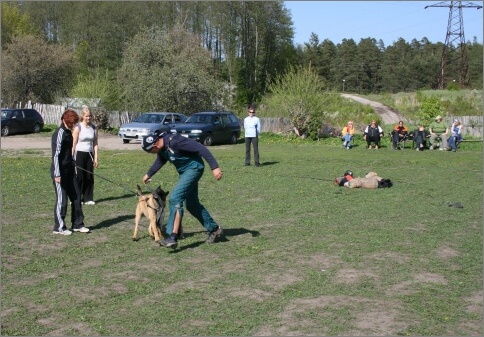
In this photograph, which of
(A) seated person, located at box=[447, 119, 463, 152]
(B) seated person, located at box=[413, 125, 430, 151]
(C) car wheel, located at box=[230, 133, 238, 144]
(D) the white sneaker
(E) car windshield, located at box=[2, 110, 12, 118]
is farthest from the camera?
(E) car windshield, located at box=[2, 110, 12, 118]

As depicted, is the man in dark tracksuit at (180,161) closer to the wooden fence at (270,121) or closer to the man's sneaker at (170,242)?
the man's sneaker at (170,242)

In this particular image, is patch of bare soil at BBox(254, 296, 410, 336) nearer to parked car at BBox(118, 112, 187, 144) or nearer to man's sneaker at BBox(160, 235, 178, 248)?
man's sneaker at BBox(160, 235, 178, 248)

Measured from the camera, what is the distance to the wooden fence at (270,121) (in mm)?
40938

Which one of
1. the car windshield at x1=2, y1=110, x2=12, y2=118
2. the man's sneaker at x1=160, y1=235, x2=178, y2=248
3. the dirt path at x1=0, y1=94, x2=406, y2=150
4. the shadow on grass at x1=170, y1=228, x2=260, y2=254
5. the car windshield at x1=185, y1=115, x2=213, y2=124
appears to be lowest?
the shadow on grass at x1=170, y1=228, x2=260, y2=254

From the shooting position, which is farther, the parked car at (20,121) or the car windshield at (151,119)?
the parked car at (20,121)

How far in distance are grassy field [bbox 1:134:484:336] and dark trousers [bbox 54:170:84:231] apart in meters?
0.29

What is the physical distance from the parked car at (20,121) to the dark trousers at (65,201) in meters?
30.7

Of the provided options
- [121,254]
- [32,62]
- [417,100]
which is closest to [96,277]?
[121,254]

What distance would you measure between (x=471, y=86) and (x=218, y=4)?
27150 mm

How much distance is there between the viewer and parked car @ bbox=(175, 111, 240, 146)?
108 ft

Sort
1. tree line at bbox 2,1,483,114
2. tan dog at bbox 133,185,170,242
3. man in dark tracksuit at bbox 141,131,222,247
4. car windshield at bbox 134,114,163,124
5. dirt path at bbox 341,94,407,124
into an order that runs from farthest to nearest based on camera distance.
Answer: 1. dirt path at bbox 341,94,407,124
2. tree line at bbox 2,1,483,114
3. car windshield at bbox 134,114,163,124
4. tan dog at bbox 133,185,170,242
5. man in dark tracksuit at bbox 141,131,222,247

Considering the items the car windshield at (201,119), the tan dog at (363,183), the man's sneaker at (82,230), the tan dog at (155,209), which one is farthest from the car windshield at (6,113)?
the tan dog at (155,209)

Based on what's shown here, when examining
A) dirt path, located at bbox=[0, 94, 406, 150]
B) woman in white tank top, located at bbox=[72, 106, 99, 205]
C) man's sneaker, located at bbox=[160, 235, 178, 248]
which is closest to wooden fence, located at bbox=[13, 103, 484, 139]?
dirt path, located at bbox=[0, 94, 406, 150]

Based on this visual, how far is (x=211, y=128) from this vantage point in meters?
33.5
